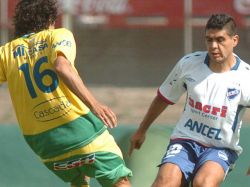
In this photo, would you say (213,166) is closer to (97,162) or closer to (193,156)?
(193,156)

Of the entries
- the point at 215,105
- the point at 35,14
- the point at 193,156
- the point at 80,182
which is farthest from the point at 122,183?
the point at 35,14

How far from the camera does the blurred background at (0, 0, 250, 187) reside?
17453 millimetres

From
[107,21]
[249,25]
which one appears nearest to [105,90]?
[107,21]

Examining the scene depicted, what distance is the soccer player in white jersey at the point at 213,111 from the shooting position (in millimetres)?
7066

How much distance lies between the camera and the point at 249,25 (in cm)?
1814

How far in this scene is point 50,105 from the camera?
6648 millimetres

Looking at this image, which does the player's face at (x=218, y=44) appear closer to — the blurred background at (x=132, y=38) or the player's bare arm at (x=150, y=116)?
the player's bare arm at (x=150, y=116)

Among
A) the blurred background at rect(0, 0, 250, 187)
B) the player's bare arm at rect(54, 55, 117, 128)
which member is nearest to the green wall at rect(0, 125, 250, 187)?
the player's bare arm at rect(54, 55, 117, 128)

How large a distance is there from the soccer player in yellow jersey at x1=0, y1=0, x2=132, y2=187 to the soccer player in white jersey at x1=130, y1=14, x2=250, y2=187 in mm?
474

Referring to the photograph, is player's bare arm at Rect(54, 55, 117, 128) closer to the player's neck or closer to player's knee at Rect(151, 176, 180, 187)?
player's knee at Rect(151, 176, 180, 187)

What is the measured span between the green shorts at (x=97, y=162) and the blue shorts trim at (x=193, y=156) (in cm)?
38

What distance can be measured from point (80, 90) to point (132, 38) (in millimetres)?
13085

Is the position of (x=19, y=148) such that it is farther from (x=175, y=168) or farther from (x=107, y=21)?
(x=107, y=21)

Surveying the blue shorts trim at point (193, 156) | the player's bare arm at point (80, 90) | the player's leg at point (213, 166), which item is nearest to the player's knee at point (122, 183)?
the blue shorts trim at point (193, 156)
